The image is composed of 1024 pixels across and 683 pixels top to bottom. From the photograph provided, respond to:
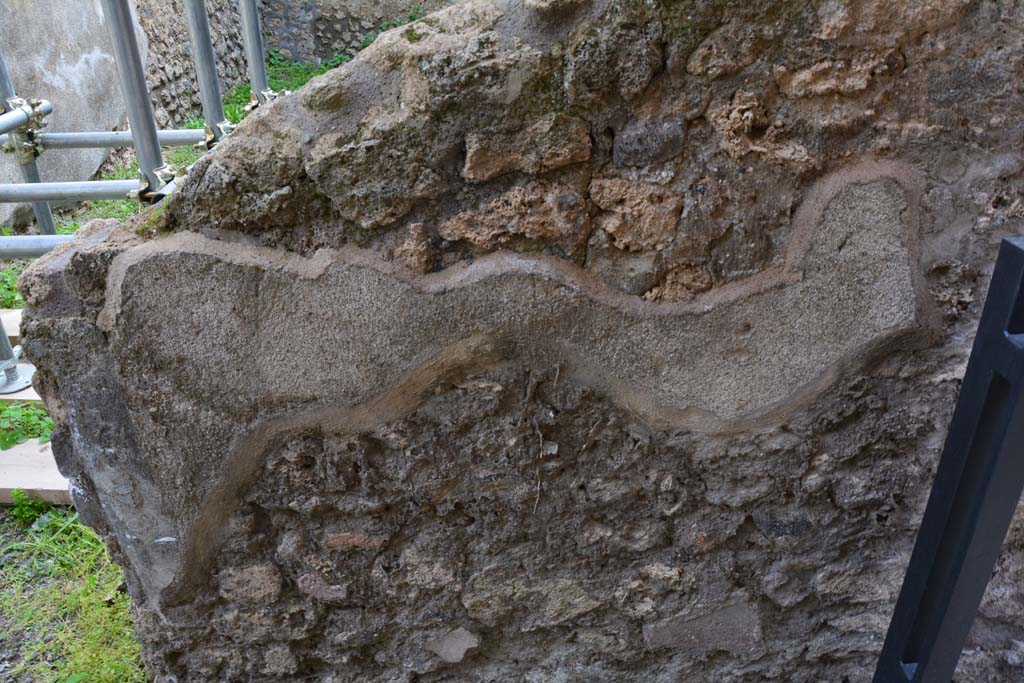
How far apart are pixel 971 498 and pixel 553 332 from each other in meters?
0.68

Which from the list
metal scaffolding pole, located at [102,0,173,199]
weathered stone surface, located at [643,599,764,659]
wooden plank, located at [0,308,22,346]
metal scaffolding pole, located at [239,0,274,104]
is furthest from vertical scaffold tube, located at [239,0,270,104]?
weathered stone surface, located at [643,599,764,659]

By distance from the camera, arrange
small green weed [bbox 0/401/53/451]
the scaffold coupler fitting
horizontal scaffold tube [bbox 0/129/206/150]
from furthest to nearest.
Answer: the scaffold coupler fitting < horizontal scaffold tube [bbox 0/129/206/150] < small green weed [bbox 0/401/53/451]

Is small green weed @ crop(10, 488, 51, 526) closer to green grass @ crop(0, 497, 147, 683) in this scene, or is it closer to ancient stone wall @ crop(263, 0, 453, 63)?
green grass @ crop(0, 497, 147, 683)

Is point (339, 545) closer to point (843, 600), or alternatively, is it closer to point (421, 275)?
point (421, 275)

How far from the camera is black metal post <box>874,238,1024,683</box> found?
3.27 feet

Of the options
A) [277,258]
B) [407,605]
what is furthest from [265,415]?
[407,605]

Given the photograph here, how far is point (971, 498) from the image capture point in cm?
113

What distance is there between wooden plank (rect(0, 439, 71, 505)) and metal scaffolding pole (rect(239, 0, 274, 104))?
1411mm

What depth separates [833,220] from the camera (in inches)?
52.0

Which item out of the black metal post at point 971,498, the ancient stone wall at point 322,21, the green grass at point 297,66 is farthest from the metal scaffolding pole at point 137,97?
the ancient stone wall at point 322,21

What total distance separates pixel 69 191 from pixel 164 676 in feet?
4.57

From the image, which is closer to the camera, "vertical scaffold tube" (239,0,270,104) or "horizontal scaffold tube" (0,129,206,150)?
"vertical scaffold tube" (239,0,270,104)

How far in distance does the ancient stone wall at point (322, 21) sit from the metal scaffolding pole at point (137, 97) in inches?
265

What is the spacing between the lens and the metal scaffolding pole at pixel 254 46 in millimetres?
2271
